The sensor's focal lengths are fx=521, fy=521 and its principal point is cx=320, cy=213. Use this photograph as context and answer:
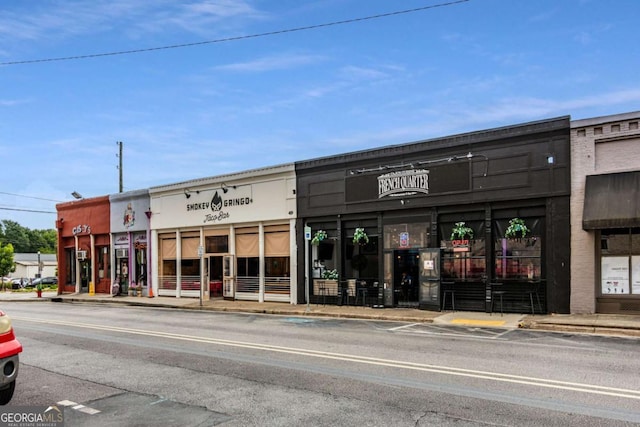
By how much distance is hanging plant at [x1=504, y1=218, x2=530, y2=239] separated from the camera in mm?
16484

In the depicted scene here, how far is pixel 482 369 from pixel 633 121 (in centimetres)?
1020

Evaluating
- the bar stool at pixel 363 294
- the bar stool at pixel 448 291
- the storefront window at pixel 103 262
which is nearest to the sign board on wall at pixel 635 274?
the bar stool at pixel 448 291

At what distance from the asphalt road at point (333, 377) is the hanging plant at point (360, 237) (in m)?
6.87

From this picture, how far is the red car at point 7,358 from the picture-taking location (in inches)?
237

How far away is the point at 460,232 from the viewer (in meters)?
17.6

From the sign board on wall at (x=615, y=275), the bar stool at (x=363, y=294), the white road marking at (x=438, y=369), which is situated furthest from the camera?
the bar stool at (x=363, y=294)

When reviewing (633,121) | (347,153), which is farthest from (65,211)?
(633,121)

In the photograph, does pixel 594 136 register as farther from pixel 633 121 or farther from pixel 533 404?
pixel 533 404

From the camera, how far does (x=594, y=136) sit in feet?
50.1

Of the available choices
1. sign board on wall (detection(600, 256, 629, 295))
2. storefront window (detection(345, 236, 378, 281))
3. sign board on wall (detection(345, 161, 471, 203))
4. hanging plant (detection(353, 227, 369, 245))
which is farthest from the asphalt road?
hanging plant (detection(353, 227, 369, 245))

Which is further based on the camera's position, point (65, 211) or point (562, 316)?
point (65, 211)

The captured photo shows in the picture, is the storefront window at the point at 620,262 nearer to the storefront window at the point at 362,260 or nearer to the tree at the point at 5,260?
the storefront window at the point at 362,260

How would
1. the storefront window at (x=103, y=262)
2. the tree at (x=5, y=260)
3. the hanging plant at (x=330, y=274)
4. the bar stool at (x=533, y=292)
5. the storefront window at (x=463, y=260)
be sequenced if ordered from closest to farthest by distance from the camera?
the bar stool at (x=533, y=292) < the storefront window at (x=463, y=260) < the hanging plant at (x=330, y=274) < the storefront window at (x=103, y=262) < the tree at (x=5, y=260)

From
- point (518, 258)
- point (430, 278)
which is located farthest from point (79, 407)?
point (518, 258)
